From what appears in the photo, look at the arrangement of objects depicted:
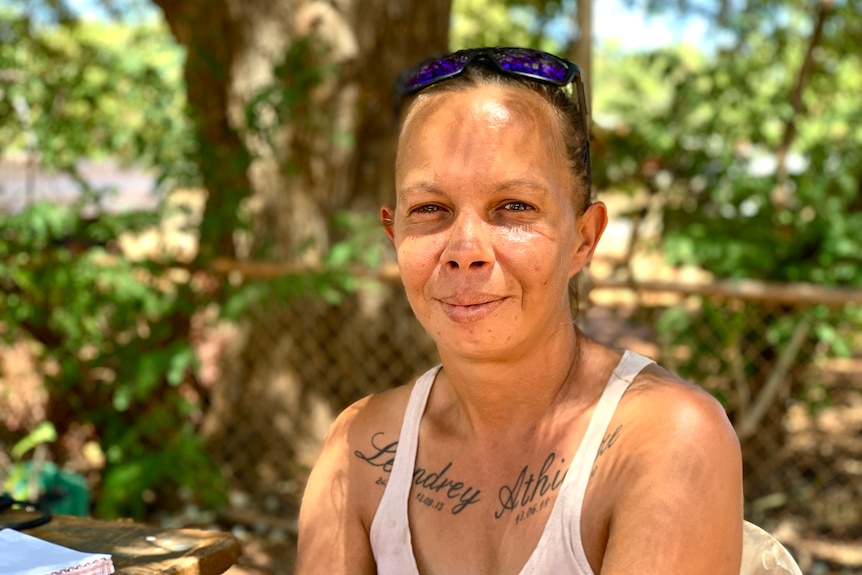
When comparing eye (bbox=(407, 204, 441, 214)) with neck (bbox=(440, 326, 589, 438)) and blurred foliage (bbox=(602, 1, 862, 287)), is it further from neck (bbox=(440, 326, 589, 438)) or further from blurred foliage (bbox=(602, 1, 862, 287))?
blurred foliage (bbox=(602, 1, 862, 287))

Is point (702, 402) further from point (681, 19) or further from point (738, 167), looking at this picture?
point (681, 19)

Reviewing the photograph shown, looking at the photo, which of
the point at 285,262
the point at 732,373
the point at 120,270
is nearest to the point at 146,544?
the point at 120,270

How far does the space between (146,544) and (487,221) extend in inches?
35.5

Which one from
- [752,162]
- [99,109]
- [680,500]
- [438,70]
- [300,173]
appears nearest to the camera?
[680,500]

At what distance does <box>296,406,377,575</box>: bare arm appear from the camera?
1887 mm

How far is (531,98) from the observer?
1723 millimetres

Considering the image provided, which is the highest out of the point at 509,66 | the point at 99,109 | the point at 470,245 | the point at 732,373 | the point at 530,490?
the point at 99,109

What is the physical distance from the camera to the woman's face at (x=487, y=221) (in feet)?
5.43

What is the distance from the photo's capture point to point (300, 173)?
5281 mm

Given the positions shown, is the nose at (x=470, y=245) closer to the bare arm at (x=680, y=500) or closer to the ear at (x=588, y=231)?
the ear at (x=588, y=231)

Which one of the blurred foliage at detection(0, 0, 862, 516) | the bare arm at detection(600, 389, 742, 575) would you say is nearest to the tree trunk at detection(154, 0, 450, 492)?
the blurred foliage at detection(0, 0, 862, 516)

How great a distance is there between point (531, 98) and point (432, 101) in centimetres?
18

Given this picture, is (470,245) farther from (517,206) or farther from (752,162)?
(752,162)

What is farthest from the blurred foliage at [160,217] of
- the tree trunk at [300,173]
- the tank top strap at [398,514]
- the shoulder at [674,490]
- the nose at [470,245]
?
the shoulder at [674,490]
